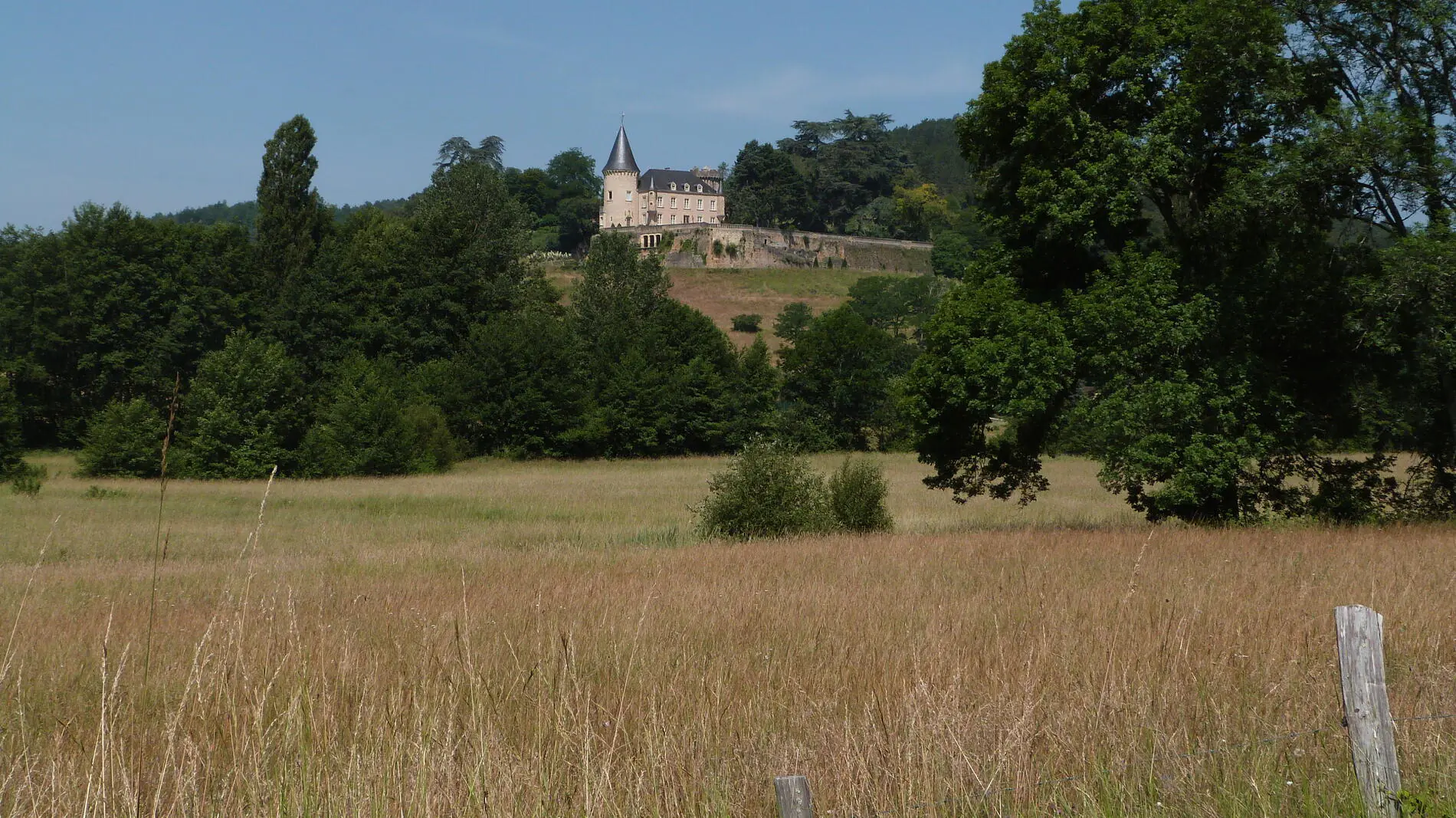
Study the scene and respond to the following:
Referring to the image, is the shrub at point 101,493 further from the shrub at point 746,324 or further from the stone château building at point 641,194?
the stone château building at point 641,194

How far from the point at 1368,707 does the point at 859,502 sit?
19.6 metres

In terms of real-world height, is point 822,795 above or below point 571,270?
below

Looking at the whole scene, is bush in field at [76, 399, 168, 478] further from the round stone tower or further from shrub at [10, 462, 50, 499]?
the round stone tower

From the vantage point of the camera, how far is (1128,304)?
18.2 m

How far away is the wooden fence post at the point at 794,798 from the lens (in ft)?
10.5

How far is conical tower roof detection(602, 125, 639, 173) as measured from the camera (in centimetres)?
14675

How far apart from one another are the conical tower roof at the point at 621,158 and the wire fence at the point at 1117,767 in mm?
146015

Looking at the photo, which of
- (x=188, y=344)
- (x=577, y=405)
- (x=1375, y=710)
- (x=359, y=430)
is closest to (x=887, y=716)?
(x=1375, y=710)

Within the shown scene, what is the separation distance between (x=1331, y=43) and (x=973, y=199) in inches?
253

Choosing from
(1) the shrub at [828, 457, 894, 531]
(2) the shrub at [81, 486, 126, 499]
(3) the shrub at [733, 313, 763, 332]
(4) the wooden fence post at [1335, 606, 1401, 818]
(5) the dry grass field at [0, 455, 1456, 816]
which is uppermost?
(3) the shrub at [733, 313, 763, 332]

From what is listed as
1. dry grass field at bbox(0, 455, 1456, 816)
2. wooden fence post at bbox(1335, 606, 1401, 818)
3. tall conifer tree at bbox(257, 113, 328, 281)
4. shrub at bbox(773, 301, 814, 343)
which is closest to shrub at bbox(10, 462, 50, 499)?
tall conifer tree at bbox(257, 113, 328, 281)

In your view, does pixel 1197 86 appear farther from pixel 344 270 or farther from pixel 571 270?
pixel 571 270

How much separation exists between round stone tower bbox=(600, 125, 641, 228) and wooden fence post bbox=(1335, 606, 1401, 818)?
476 ft

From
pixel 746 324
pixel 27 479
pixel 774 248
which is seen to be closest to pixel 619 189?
pixel 774 248
